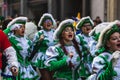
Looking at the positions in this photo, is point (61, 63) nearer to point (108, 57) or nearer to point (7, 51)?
point (7, 51)

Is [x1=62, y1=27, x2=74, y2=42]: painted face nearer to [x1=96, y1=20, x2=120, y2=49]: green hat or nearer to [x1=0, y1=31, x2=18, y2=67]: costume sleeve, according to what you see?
[x1=0, y1=31, x2=18, y2=67]: costume sleeve

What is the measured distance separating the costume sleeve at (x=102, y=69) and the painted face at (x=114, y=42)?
202mm

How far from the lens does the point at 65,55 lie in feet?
28.2

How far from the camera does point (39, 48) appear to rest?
37.5ft

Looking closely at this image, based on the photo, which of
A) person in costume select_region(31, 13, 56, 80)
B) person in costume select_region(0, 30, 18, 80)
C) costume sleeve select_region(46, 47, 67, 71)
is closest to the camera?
person in costume select_region(0, 30, 18, 80)

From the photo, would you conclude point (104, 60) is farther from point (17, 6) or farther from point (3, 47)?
point (17, 6)

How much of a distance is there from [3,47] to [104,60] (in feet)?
5.74

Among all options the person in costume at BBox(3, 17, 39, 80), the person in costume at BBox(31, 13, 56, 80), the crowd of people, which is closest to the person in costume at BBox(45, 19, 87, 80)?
the crowd of people

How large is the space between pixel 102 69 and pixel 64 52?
7.75ft

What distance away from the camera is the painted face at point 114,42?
641 cm

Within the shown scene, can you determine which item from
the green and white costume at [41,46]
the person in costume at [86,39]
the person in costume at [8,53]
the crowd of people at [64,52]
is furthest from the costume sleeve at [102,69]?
the green and white costume at [41,46]

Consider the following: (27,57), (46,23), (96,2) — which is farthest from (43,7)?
(27,57)

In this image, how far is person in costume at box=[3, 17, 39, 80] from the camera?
10.0 m

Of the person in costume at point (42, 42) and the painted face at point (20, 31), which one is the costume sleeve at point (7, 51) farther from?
the person in costume at point (42, 42)
